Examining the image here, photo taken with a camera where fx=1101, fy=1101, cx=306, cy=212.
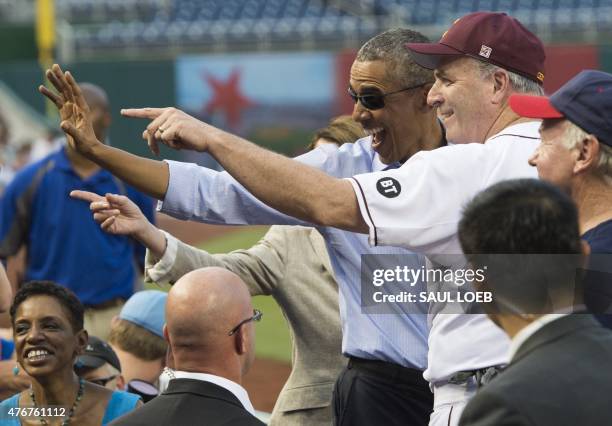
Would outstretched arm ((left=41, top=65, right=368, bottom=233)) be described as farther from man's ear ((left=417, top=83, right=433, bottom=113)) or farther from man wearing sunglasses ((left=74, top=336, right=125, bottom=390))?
man wearing sunglasses ((left=74, top=336, right=125, bottom=390))

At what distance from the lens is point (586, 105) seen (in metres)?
2.72

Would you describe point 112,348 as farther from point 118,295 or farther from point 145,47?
point 145,47

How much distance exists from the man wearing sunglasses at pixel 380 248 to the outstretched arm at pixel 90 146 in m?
0.26

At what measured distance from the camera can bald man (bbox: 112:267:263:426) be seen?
2.65m

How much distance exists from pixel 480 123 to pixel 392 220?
57 cm

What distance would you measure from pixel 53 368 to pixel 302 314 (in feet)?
3.23

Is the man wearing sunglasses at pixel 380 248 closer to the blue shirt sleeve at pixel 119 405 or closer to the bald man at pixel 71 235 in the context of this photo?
the blue shirt sleeve at pixel 119 405

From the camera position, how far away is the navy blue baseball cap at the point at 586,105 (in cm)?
270

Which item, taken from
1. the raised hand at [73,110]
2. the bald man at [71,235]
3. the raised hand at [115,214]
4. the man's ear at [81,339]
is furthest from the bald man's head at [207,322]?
the bald man at [71,235]

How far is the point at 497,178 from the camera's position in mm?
2896

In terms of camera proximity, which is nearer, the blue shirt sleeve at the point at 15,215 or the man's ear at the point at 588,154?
the man's ear at the point at 588,154

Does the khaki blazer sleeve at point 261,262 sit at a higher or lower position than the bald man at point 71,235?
higher

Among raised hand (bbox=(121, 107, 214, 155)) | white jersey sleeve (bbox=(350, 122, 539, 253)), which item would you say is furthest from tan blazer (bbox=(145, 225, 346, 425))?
white jersey sleeve (bbox=(350, 122, 539, 253))

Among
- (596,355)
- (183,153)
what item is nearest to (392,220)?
(596,355)
